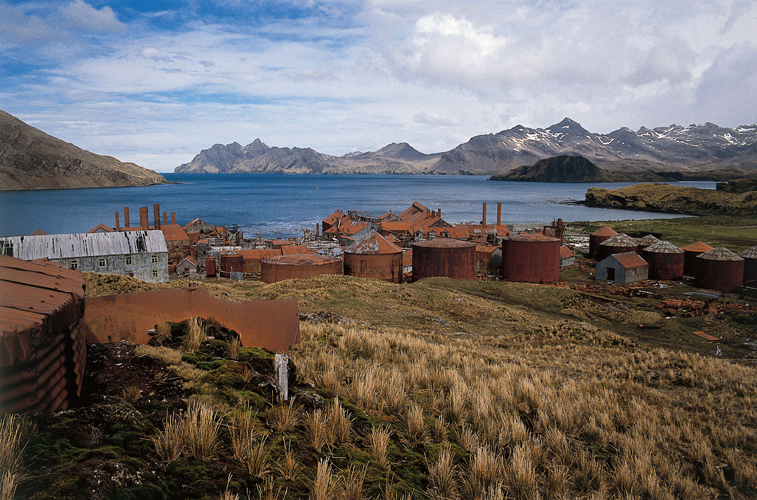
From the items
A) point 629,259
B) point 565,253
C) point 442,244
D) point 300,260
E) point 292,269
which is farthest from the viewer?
point 565,253

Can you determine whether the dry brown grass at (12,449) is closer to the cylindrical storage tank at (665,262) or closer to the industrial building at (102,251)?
the industrial building at (102,251)

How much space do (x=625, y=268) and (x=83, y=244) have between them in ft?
150

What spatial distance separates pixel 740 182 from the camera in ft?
427

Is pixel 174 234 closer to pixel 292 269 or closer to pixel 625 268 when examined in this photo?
pixel 292 269

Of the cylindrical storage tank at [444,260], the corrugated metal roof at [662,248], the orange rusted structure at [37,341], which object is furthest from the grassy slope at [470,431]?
the corrugated metal roof at [662,248]

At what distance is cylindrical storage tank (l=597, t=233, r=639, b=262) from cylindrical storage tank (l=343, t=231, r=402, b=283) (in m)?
23.4

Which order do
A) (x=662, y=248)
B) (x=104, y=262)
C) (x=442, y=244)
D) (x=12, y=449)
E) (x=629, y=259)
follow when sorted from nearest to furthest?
(x=12, y=449), (x=104, y=262), (x=442, y=244), (x=629, y=259), (x=662, y=248)

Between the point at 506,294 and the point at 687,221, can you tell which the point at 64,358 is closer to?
the point at 506,294

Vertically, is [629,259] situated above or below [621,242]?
below

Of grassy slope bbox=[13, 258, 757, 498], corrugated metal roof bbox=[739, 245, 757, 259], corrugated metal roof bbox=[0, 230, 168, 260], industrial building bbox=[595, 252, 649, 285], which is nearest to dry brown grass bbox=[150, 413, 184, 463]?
grassy slope bbox=[13, 258, 757, 498]

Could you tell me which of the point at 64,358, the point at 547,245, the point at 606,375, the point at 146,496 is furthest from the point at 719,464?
the point at 547,245

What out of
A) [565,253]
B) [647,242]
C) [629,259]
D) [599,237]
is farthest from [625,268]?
[599,237]

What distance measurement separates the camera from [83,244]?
34344 mm

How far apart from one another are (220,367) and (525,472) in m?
3.96
